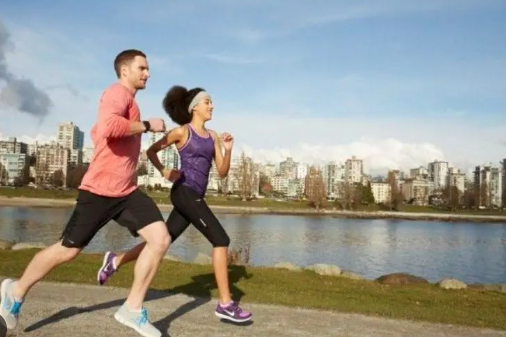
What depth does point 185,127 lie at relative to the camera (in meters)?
5.47

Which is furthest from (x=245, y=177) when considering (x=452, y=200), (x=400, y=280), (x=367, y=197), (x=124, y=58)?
(x=124, y=58)

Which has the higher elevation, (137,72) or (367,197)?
(137,72)

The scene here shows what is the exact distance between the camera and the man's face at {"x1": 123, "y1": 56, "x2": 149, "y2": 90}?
4.34 metres

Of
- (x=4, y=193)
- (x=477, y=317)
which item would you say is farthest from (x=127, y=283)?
(x=4, y=193)

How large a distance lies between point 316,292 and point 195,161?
3859 millimetres

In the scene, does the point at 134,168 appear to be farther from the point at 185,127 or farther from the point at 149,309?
the point at 149,309

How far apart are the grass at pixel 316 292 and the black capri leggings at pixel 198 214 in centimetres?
192

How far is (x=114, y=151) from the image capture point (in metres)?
4.20

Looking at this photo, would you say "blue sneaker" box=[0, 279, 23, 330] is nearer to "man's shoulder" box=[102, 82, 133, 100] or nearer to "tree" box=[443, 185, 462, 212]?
"man's shoulder" box=[102, 82, 133, 100]

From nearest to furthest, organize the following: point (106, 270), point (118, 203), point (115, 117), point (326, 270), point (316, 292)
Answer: point (115, 117) → point (118, 203) → point (106, 270) → point (316, 292) → point (326, 270)

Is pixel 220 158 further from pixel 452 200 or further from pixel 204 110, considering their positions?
pixel 452 200

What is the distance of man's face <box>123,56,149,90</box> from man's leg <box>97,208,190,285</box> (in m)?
1.58

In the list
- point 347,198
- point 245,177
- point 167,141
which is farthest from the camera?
point 347,198

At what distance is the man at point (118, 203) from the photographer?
13.3 feet
